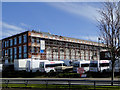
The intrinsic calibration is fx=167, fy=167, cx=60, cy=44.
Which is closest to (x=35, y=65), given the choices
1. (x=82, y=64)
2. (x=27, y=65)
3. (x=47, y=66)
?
(x=27, y=65)

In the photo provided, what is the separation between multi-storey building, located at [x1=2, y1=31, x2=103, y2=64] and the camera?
2066 inches

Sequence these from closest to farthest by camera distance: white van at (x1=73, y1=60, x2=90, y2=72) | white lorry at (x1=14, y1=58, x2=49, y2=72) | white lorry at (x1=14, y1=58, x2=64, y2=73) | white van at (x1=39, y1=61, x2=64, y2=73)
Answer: white van at (x1=73, y1=60, x2=90, y2=72), white van at (x1=39, y1=61, x2=64, y2=73), white lorry at (x1=14, y1=58, x2=64, y2=73), white lorry at (x1=14, y1=58, x2=49, y2=72)

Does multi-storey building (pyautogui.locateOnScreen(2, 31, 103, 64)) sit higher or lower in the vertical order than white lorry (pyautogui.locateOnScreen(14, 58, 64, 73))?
higher

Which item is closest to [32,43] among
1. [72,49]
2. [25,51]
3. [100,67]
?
[25,51]

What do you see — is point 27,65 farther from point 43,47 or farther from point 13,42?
point 13,42

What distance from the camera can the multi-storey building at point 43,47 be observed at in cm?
5247

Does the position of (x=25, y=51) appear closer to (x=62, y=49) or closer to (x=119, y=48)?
(x=62, y=49)

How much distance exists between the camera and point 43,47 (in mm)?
44688

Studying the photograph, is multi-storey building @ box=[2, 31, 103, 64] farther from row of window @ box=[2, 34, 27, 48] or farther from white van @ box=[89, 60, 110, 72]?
white van @ box=[89, 60, 110, 72]

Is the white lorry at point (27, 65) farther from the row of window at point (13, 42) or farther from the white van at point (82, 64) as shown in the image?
the row of window at point (13, 42)

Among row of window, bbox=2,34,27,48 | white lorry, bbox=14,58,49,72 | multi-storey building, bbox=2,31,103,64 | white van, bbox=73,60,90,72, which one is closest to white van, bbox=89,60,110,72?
white van, bbox=73,60,90,72

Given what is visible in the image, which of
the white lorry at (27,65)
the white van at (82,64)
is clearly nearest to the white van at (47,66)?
the white lorry at (27,65)

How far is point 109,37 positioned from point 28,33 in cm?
3949

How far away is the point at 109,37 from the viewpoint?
608 inches
